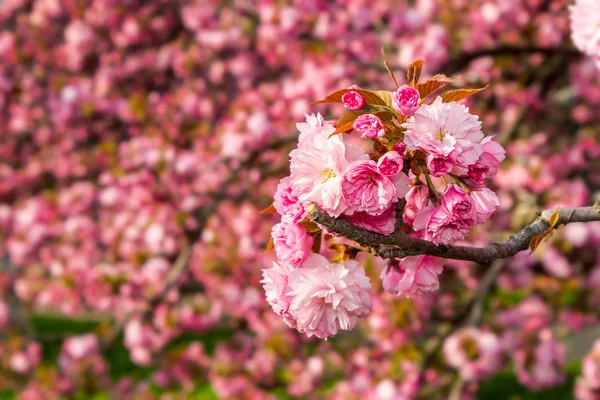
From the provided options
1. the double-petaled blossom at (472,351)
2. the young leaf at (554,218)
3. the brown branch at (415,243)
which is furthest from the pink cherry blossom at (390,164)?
the double-petaled blossom at (472,351)

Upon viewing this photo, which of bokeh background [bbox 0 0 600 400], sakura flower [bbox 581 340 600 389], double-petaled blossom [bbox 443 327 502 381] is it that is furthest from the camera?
bokeh background [bbox 0 0 600 400]

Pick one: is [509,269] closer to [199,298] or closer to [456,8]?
[456,8]

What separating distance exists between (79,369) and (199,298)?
1933 mm

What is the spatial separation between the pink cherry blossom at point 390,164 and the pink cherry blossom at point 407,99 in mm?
89

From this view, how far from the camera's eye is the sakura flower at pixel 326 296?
1278 mm

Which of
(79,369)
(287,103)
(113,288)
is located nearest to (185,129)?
(287,103)

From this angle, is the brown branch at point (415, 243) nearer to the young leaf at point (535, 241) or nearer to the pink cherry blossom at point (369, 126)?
the young leaf at point (535, 241)

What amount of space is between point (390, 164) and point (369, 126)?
0.08 m

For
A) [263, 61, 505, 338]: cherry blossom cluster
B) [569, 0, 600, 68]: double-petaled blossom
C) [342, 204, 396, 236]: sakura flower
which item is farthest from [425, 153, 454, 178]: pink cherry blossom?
[569, 0, 600, 68]: double-petaled blossom

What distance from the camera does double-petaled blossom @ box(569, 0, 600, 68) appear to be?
1.98m

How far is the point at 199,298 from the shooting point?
6043mm

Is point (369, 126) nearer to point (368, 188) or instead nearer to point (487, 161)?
point (368, 188)

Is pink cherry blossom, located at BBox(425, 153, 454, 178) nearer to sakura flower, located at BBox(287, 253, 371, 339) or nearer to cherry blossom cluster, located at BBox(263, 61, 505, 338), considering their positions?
cherry blossom cluster, located at BBox(263, 61, 505, 338)

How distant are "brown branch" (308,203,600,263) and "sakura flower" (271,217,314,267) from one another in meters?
0.12
